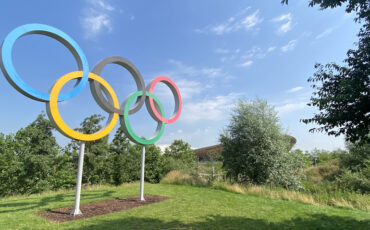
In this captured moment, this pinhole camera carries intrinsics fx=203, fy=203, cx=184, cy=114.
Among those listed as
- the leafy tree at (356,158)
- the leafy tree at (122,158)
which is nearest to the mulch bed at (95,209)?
the leafy tree at (122,158)

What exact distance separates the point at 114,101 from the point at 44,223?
12.6ft

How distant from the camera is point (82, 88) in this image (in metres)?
6.00

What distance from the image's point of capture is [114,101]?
6973mm

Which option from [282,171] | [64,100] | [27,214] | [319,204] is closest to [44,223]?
[27,214]

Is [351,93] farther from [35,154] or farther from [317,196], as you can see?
[35,154]

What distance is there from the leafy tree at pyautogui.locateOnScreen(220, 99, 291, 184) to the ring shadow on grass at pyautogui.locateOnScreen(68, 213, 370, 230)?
5329 millimetres

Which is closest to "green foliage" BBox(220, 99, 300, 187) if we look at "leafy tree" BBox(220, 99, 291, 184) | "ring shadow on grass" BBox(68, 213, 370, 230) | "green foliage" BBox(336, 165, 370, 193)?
"leafy tree" BBox(220, 99, 291, 184)

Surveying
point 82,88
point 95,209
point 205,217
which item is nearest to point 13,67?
point 82,88

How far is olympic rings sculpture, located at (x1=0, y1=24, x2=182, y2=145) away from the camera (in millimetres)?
4762

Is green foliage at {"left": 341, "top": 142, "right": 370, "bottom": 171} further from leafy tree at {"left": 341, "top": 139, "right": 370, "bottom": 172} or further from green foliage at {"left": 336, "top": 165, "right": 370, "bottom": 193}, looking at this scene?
green foliage at {"left": 336, "top": 165, "right": 370, "bottom": 193}

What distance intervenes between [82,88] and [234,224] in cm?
550

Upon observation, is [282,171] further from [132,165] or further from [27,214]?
[27,214]

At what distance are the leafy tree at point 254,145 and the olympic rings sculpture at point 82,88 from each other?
14.6 ft

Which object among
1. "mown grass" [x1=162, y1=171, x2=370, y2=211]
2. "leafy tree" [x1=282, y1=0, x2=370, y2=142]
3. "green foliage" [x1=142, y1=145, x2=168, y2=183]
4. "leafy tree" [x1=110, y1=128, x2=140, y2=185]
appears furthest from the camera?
"green foliage" [x1=142, y1=145, x2=168, y2=183]
